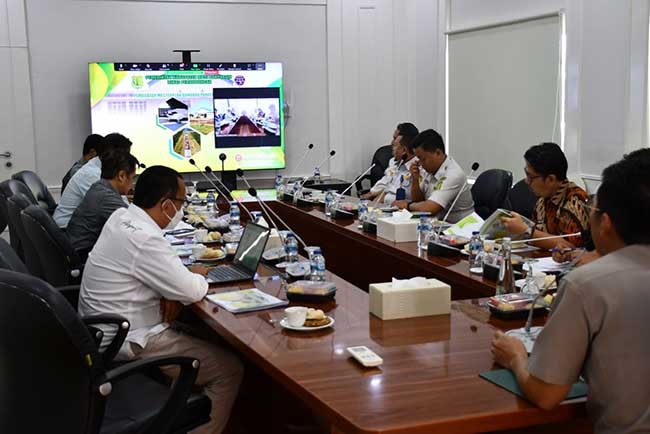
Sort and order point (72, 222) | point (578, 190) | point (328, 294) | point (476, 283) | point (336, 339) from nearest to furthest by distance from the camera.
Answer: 1. point (336, 339)
2. point (328, 294)
3. point (476, 283)
4. point (578, 190)
5. point (72, 222)

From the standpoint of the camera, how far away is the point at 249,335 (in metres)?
2.05

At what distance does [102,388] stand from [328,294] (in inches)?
32.4

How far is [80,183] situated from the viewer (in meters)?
4.34

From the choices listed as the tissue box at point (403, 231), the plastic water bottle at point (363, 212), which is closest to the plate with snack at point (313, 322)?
the tissue box at point (403, 231)

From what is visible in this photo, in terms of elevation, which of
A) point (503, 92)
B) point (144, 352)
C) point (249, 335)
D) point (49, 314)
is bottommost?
point (144, 352)

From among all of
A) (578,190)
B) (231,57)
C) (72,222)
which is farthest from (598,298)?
(231,57)

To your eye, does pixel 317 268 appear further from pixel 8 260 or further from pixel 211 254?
pixel 8 260

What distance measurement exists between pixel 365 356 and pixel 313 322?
327mm

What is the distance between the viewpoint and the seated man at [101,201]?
367cm

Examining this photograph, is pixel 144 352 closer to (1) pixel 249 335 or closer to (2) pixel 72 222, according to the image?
(1) pixel 249 335

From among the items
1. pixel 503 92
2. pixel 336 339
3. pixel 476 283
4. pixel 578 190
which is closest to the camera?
pixel 336 339

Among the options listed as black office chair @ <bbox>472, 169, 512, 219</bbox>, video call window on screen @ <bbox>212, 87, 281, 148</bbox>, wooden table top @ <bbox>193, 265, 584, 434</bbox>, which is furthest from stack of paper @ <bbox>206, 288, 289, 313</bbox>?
video call window on screen @ <bbox>212, 87, 281, 148</bbox>

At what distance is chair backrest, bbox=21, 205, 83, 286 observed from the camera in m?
3.20

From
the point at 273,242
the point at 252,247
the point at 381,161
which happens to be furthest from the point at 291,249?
the point at 381,161
